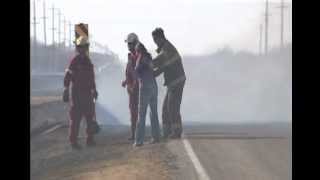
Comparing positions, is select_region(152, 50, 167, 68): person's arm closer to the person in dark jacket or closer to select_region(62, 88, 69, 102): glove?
the person in dark jacket

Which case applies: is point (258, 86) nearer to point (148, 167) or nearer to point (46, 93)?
point (148, 167)

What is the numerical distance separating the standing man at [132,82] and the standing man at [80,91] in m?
0.27

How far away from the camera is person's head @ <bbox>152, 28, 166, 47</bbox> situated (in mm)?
5301

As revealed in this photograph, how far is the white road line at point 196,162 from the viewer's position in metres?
5.27

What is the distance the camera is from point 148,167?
5.27 meters

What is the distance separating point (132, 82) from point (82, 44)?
495 mm

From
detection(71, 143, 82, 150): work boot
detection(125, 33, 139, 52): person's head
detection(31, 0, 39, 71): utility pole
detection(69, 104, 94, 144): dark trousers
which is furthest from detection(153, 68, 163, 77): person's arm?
detection(31, 0, 39, 71): utility pole

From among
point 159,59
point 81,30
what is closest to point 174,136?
point 159,59

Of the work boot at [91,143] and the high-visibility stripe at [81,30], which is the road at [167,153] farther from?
the high-visibility stripe at [81,30]

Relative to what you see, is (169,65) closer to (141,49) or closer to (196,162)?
(141,49)

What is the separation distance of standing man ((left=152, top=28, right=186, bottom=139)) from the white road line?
9 centimetres

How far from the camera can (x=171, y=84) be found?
538 cm

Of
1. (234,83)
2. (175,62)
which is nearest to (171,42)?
(175,62)
